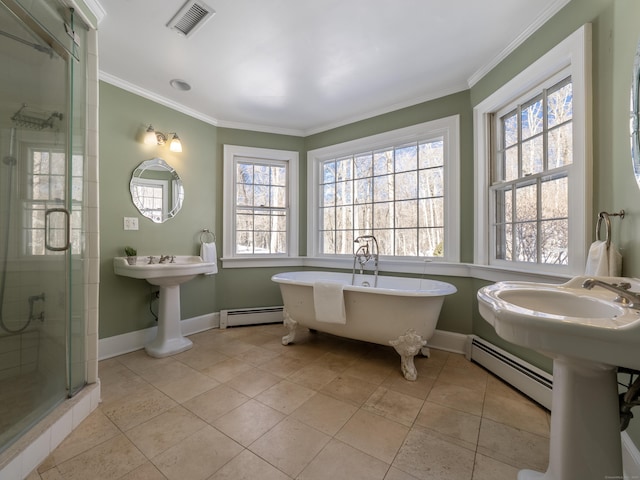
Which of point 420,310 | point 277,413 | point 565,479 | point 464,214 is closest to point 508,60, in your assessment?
point 464,214

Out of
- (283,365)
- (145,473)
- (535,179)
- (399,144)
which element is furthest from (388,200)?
(145,473)

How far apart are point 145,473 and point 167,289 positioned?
154 centimetres

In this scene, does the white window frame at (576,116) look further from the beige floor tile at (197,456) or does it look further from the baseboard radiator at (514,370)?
the beige floor tile at (197,456)

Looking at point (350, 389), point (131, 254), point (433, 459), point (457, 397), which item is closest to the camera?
point (433, 459)

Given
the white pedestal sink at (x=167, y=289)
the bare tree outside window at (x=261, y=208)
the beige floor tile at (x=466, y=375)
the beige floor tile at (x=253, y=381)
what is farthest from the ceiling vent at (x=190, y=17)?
the beige floor tile at (x=466, y=375)

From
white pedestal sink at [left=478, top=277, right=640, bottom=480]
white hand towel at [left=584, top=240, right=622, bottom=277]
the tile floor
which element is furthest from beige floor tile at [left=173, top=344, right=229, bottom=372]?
white hand towel at [left=584, top=240, right=622, bottom=277]

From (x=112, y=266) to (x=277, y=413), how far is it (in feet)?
6.32

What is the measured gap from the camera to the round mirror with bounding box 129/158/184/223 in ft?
8.20

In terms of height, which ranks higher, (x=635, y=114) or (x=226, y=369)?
(x=635, y=114)

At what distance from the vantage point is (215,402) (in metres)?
1.66

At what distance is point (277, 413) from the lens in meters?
1.55

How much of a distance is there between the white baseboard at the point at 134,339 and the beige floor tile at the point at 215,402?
118cm

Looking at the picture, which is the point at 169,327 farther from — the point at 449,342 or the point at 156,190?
the point at 449,342

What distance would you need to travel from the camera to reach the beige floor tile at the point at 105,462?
3.73ft
